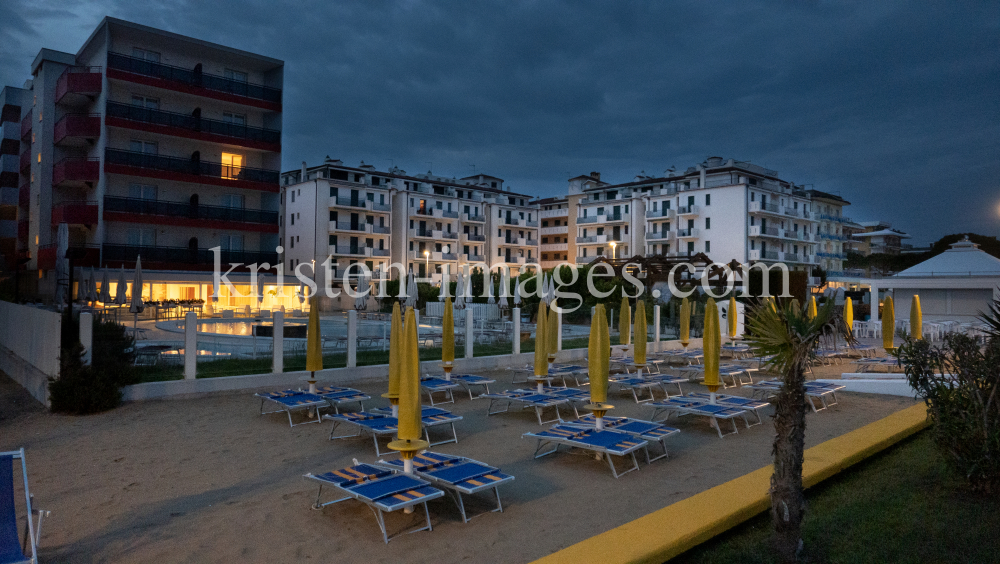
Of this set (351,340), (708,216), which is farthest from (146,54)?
(708,216)

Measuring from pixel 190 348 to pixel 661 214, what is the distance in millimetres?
53944

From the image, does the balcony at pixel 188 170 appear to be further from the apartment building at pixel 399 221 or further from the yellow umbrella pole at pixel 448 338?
the yellow umbrella pole at pixel 448 338

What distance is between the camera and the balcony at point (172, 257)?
3105cm

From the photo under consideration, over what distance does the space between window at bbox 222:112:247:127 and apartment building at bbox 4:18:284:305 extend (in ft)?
0.24

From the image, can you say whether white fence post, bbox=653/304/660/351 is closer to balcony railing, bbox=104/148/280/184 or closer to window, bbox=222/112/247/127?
balcony railing, bbox=104/148/280/184

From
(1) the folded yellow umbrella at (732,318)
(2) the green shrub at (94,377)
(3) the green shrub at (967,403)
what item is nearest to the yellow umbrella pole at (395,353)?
(2) the green shrub at (94,377)

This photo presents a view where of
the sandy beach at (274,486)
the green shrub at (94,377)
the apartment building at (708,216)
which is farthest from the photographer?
the apartment building at (708,216)

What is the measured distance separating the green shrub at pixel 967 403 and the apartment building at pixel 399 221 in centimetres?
4401

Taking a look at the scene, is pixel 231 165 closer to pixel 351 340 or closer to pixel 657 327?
pixel 351 340

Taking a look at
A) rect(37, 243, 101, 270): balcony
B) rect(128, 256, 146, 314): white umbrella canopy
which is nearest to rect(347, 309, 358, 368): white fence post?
rect(128, 256, 146, 314): white umbrella canopy

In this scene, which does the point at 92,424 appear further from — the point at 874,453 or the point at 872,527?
the point at 874,453

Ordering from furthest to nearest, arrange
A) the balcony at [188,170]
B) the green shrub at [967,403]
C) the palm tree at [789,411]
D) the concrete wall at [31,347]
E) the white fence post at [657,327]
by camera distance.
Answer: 1. the balcony at [188,170]
2. the white fence post at [657,327]
3. the concrete wall at [31,347]
4. the green shrub at [967,403]
5. the palm tree at [789,411]

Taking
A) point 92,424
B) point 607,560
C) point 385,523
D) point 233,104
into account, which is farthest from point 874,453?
point 233,104

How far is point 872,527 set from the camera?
18.5ft
